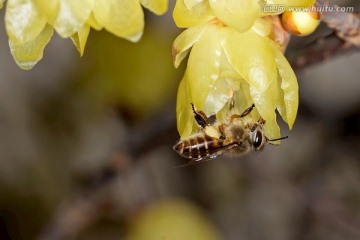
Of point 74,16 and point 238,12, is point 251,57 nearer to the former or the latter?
point 238,12

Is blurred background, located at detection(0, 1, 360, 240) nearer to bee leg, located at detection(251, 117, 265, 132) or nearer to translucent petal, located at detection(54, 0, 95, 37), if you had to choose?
bee leg, located at detection(251, 117, 265, 132)

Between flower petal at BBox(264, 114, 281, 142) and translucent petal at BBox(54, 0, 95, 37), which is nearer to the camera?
translucent petal at BBox(54, 0, 95, 37)

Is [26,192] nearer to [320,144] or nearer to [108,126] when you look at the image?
[108,126]

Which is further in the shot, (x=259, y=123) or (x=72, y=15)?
(x=259, y=123)

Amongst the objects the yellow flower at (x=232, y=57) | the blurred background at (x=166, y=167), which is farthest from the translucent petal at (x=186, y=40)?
the blurred background at (x=166, y=167)

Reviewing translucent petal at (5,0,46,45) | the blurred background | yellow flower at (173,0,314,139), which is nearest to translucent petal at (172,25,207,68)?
yellow flower at (173,0,314,139)

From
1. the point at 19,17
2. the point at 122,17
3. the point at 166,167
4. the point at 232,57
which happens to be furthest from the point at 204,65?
the point at 166,167

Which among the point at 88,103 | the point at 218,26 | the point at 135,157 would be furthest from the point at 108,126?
the point at 218,26
